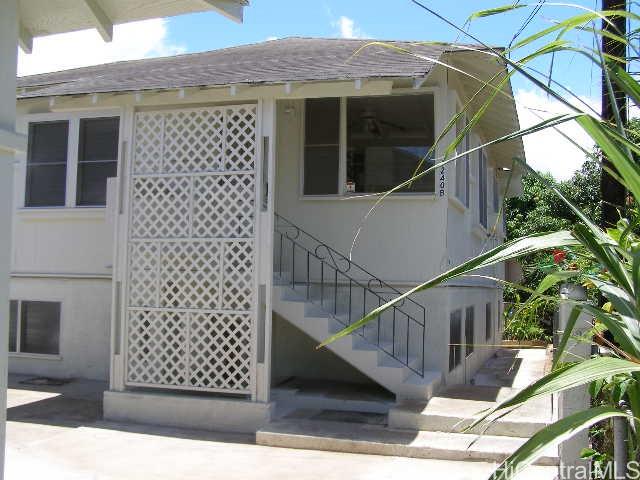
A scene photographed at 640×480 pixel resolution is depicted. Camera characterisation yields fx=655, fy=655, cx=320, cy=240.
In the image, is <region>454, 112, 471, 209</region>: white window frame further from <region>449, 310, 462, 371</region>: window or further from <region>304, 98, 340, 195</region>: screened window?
<region>304, 98, 340, 195</region>: screened window

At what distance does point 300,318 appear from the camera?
868 cm

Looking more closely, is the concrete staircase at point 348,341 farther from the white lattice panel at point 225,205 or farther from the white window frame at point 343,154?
the white window frame at point 343,154

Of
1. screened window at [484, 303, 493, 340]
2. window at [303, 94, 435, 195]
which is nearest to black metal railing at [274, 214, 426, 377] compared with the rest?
window at [303, 94, 435, 195]

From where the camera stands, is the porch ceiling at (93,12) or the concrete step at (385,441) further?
the concrete step at (385,441)

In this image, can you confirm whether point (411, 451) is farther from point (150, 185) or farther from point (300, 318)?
point (150, 185)

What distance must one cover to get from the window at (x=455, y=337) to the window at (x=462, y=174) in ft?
6.17

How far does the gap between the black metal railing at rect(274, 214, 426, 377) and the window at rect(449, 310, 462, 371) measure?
23.7 inches

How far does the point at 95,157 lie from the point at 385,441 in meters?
7.57

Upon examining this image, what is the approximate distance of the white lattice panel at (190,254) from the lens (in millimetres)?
8242

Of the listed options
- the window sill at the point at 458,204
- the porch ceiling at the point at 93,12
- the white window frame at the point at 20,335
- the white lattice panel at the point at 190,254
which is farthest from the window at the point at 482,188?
the porch ceiling at the point at 93,12

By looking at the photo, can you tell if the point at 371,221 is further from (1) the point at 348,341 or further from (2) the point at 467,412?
(2) the point at 467,412

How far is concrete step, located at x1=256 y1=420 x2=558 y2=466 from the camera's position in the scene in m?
6.58

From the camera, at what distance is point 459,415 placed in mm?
7184

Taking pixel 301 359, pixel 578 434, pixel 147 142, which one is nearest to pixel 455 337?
pixel 301 359
